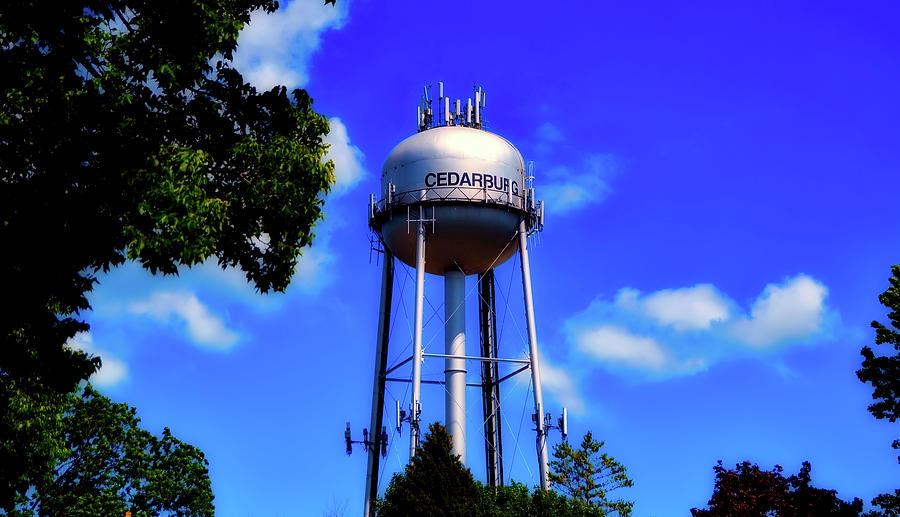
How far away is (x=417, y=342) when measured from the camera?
119ft

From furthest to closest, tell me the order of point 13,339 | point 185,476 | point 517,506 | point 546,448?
1. point 185,476
2. point 546,448
3. point 517,506
4. point 13,339

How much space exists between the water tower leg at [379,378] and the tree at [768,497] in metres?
12.8

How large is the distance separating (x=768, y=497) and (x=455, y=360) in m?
12.4

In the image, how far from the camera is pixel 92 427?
44.7 meters

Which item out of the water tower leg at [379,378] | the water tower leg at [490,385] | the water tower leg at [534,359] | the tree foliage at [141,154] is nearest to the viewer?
the tree foliage at [141,154]

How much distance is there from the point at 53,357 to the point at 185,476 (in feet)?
99.9

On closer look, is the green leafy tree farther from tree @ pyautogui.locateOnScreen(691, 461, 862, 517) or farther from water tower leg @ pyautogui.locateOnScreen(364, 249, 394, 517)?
water tower leg @ pyautogui.locateOnScreen(364, 249, 394, 517)

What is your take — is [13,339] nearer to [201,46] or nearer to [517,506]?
[201,46]

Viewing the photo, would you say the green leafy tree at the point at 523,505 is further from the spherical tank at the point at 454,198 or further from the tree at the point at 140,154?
the tree at the point at 140,154

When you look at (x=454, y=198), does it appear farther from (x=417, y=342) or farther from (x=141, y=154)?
(x=141, y=154)

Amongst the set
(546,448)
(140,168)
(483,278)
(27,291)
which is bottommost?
(27,291)

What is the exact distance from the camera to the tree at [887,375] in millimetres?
27609

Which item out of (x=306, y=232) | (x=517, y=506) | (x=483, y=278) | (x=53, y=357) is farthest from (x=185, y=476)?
(x=306, y=232)

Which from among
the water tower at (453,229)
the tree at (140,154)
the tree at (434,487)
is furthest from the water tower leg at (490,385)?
the tree at (140,154)
